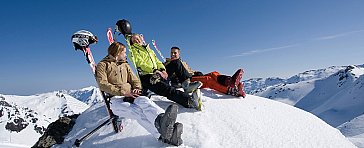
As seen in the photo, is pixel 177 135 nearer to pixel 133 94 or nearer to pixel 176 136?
pixel 176 136

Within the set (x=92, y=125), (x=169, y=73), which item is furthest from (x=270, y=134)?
(x=92, y=125)

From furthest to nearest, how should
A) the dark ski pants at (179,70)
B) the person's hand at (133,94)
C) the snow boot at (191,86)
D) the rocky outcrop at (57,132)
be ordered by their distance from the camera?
the dark ski pants at (179,70) → the rocky outcrop at (57,132) → the snow boot at (191,86) → the person's hand at (133,94)

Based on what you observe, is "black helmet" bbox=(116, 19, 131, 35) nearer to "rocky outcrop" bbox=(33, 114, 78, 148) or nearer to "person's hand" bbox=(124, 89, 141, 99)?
"rocky outcrop" bbox=(33, 114, 78, 148)

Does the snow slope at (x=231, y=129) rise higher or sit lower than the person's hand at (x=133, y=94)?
lower

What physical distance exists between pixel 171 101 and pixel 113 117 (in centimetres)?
142

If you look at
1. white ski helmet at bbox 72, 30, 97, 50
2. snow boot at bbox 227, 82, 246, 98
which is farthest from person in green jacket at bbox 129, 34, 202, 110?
snow boot at bbox 227, 82, 246, 98

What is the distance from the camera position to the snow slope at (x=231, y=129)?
6.42 meters

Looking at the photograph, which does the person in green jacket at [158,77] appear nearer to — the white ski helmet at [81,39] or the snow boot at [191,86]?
the snow boot at [191,86]

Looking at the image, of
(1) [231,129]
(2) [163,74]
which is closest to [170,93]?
(2) [163,74]

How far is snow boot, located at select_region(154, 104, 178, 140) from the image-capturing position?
5.64 m

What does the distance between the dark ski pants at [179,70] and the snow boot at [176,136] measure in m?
2.45

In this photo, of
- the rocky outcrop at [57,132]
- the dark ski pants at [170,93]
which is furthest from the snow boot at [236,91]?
the rocky outcrop at [57,132]

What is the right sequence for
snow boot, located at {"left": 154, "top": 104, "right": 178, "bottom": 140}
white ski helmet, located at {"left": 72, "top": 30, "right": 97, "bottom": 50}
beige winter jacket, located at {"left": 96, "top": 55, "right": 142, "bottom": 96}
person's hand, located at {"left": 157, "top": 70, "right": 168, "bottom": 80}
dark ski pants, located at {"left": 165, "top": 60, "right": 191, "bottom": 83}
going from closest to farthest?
1. snow boot, located at {"left": 154, "top": 104, "right": 178, "bottom": 140}
2. beige winter jacket, located at {"left": 96, "top": 55, "right": 142, "bottom": 96}
3. white ski helmet, located at {"left": 72, "top": 30, "right": 97, "bottom": 50}
4. person's hand, located at {"left": 157, "top": 70, "right": 168, "bottom": 80}
5. dark ski pants, located at {"left": 165, "top": 60, "right": 191, "bottom": 83}

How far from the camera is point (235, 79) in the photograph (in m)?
8.38
